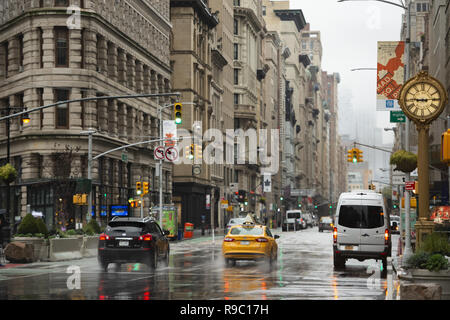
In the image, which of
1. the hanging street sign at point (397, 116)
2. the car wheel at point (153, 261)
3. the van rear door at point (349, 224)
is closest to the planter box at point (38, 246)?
the car wheel at point (153, 261)

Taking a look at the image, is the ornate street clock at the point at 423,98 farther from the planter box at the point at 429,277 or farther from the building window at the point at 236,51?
the building window at the point at 236,51

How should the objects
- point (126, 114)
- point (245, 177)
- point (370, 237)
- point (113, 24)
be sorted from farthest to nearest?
point (245, 177) → point (126, 114) → point (113, 24) → point (370, 237)

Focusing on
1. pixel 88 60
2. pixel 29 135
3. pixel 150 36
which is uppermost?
pixel 150 36

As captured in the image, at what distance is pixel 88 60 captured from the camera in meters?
60.1

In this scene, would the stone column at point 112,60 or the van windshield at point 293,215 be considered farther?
the van windshield at point 293,215

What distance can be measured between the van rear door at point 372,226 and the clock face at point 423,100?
401cm

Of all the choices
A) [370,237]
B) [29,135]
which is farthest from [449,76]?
[370,237]

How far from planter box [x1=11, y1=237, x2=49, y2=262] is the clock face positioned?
16.1 meters

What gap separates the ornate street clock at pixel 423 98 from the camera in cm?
2747

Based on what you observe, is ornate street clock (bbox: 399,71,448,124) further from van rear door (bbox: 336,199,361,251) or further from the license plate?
the license plate

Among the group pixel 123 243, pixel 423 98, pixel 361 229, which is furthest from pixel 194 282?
pixel 423 98

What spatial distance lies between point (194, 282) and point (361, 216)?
360 inches
